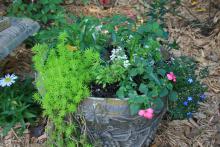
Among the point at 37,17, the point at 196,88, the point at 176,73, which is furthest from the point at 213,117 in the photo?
the point at 37,17

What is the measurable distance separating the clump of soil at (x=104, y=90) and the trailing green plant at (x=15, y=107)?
710 millimetres

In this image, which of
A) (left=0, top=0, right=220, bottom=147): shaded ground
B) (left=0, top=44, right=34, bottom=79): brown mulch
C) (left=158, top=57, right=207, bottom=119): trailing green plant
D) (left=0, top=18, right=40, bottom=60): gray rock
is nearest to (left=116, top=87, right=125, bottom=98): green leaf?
(left=158, top=57, right=207, bottom=119): trailing green plant

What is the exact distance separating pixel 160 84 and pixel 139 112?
20cm

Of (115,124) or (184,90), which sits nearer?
(115,124)

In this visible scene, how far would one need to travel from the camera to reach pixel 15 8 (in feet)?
12.2

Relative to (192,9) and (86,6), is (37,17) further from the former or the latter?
(192,9)

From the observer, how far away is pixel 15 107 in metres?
2.69

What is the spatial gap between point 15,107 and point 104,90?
83 centimetres

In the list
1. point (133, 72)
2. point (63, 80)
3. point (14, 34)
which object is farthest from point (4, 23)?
point (133, 72)

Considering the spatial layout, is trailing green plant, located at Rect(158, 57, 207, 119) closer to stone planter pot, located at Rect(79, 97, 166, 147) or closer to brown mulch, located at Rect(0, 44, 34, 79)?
stone planter pot, located at Rect(79, 97, 166, 147)

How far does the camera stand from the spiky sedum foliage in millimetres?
2070

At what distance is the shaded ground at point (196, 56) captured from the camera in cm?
266

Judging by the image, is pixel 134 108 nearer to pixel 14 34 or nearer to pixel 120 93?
pixel 120 93

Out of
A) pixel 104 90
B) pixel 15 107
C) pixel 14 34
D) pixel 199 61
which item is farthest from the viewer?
pixel 199 61
